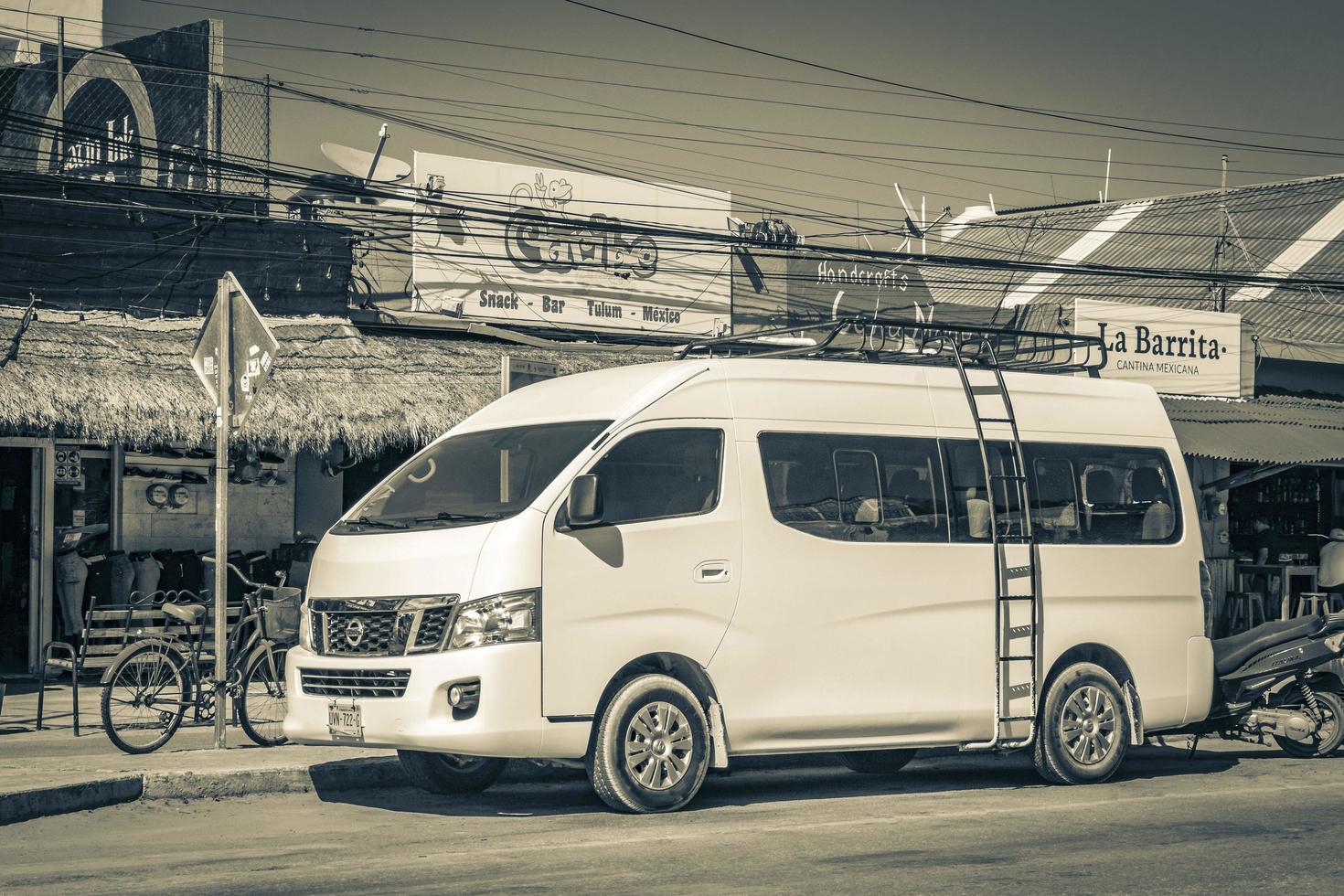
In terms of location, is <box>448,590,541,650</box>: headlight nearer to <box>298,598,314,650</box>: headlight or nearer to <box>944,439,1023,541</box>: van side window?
<box>298,598,314,650</box>: headlight

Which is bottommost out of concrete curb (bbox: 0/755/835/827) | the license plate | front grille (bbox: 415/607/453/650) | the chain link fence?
concrete curb (bbox: 0/755/835/827)

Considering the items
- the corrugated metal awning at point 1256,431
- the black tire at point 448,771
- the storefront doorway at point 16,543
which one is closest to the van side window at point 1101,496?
the black tire at point 448,771

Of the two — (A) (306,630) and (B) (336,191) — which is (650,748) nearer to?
(A) (306,630)

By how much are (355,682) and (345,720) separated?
22 cm

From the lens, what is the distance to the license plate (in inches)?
354

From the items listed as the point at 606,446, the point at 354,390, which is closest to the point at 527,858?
the point at 606,446

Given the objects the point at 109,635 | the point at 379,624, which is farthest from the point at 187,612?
the point at 379,624

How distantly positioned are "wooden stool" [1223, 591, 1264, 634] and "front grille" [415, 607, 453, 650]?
54.0 feet

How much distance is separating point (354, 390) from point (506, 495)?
8513 millimetres

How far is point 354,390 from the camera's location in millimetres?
17391

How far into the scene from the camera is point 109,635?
566 inches

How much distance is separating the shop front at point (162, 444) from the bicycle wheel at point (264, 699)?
15.1 feet

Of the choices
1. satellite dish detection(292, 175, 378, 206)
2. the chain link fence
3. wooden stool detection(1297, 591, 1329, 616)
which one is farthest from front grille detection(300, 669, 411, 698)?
wooden stool detection(1297, 591, 1329, 616)

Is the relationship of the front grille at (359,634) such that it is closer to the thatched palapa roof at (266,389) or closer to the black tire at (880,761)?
the black tire at (880,761)
